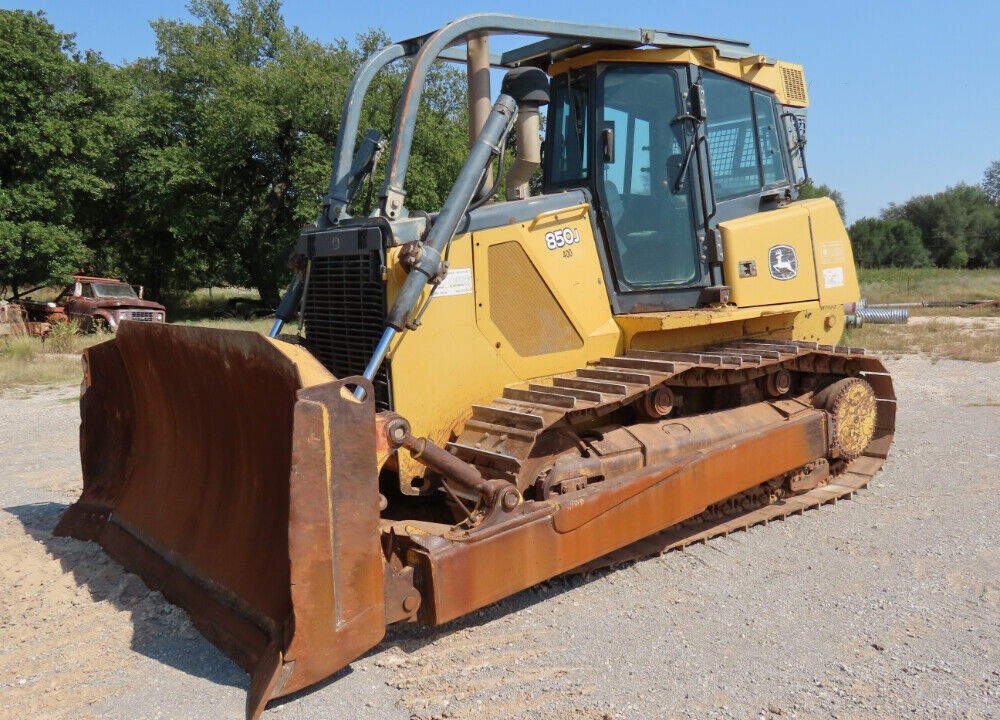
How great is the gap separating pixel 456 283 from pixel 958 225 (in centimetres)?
6537

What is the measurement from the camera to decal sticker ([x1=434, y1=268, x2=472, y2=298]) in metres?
4.32

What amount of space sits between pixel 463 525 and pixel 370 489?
670 mm

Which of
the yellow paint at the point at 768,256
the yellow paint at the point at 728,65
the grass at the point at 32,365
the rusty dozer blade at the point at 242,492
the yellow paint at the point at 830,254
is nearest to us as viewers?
the rusty dozer blade at the point at 242,492

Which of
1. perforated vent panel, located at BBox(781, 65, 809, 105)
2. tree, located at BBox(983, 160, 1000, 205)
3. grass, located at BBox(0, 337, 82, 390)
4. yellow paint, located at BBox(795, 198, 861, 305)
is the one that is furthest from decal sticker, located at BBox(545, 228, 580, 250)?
tree, located at BBox(983, 160, 1000, 205)

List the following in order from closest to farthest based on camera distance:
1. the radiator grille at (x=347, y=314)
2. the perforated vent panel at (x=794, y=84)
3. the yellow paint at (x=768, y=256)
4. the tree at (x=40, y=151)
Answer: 1. the radiator grille at (x=347, y=314)
2. the yellow paint at (x=768, y=256)
3. the perforated vent panel at (x=794, y=84)
4. the tree at (x=40, y=151)

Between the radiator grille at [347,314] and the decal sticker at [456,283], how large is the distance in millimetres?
321

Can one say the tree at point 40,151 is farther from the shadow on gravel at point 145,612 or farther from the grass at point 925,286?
the grass at point 925,286

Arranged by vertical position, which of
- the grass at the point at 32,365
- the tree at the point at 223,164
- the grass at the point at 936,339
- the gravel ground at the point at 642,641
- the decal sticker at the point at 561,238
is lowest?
the gravel ground at the point at 642,641

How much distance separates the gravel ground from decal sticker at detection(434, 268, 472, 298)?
1.62m

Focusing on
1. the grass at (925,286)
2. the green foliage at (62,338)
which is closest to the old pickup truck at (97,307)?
the green foliage at (62,338)

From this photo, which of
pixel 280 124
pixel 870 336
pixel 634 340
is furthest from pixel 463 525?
pixel 280 124

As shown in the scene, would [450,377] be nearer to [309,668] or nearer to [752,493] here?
[309,668]

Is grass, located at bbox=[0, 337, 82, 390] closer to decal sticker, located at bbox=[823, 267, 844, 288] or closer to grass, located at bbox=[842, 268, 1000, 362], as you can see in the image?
decal sticker, located at bbox=[823, 267, 844, 288]

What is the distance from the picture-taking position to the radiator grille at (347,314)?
13.9ft
